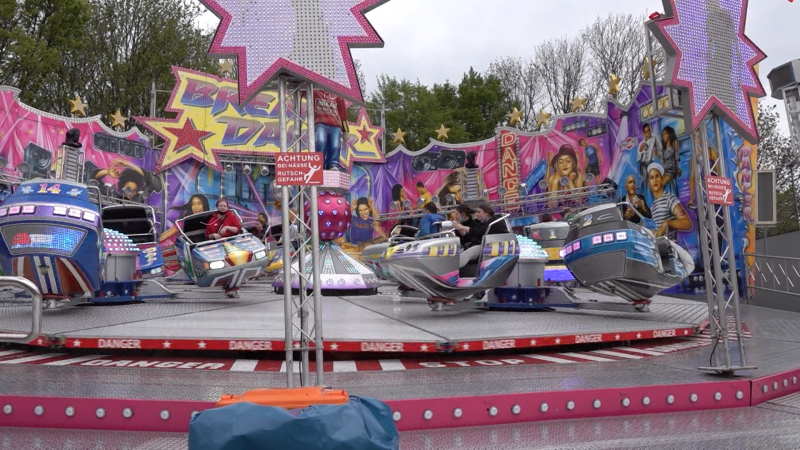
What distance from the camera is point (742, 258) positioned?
14688 millimetres

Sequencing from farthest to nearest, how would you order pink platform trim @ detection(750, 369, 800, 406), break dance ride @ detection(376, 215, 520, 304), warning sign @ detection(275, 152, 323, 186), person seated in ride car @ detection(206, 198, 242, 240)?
person seated in ride car @ detection(206, 198, 242, 240), break dance ride @ detection(376, 215, 520, 304), pink platform trim @ detection(750, 369, 800, 406), warning sign @ detection(275, 152, 323, 186)

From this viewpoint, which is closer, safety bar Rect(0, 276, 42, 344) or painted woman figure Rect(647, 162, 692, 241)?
safety bar Rect(0, 276, 42, 344)

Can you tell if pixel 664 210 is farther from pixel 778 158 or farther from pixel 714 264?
pixel 778 158

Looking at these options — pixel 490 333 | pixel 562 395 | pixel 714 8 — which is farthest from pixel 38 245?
pixel 714 8

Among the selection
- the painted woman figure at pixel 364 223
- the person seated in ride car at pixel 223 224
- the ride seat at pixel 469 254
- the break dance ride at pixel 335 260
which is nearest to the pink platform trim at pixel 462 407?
the ride seat at pixel 469 254

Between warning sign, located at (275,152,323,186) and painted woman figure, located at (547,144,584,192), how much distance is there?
628 inches

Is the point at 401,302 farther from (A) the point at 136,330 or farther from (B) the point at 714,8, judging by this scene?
(B) the point at 714,8

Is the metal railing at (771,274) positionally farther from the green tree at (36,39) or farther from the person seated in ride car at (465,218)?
the green tree at (36,39)

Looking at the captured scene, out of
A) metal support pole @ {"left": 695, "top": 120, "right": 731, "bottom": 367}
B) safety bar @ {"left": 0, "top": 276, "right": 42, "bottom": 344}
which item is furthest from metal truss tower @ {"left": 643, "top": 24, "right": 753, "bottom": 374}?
safety bar @ {"left": 0, "top": 276, "right": 42, "bottom": 344}

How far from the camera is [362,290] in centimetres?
1158

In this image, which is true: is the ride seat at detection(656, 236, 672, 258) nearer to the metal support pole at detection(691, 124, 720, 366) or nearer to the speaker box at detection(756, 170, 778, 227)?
the metal support pole at detection(691, 124, 720, 366)

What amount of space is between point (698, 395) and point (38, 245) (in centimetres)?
642

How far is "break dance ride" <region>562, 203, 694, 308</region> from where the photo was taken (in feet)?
27.1

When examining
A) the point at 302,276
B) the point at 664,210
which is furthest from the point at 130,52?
the point at 302,276
